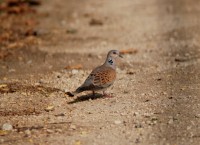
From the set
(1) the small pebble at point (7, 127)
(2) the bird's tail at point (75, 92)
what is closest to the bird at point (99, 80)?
(2) the bird's tail at point (75, 92)

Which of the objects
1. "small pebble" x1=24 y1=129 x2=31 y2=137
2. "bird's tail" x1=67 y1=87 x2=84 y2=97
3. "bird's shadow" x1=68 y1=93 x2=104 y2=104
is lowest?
"small pebble" x1=24 y1=129 x2=31 y2=137

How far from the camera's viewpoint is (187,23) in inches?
516

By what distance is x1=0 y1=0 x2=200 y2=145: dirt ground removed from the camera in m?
6.89

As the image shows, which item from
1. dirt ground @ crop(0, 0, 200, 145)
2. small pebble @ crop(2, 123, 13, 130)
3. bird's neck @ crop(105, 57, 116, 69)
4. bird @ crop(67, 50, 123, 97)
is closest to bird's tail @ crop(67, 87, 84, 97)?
bird @ crop(67, 50, 123, 97)

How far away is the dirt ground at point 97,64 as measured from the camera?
6.89 m

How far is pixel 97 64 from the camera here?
1041 centimetres

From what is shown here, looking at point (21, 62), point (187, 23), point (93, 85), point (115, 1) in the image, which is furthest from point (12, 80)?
point (115, 1)

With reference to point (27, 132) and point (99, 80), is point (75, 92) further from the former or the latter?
point (27, 132)

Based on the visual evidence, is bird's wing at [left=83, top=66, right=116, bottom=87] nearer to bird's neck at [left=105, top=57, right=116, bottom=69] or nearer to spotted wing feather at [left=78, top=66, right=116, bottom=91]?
spotted wing feather at [left=78, top=66, right=116, bottom=91]

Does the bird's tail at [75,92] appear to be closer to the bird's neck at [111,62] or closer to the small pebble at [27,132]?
the bird's neck at [111,62]

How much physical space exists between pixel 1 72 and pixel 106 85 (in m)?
2.73

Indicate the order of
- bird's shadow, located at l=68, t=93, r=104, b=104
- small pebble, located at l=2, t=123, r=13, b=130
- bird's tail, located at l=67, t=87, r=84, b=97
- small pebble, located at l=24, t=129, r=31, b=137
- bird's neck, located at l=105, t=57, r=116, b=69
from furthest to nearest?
1. bird's neck, located at l=105, t=57, r=116, b=69
2. bird's shadow, located at l=68, t=93, r=104, b=104
3. bird's tail, located at l=67, t=87, r=84, b=97
4. small pebble, located at l=2, t=123, r=13, b=130
5. small pebble, located at l=24, t=129, r=31, b=137

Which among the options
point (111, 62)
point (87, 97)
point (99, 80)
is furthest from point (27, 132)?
point (111, 62)

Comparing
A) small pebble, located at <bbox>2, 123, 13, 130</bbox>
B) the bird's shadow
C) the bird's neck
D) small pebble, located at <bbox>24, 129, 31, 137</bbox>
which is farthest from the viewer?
the bird's neck
